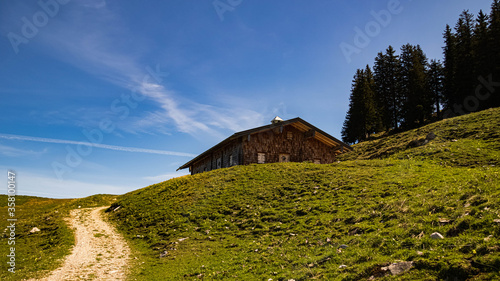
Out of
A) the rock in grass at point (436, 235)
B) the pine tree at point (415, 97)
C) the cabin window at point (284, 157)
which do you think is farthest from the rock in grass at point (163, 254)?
the pine tree at point (415, 97)

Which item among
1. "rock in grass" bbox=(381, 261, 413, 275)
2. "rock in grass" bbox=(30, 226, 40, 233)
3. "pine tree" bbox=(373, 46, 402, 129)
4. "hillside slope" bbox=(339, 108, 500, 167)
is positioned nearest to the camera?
"rock in grass" bbox=(381, 261, 413, 275)

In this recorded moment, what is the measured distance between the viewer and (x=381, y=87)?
81.9 m

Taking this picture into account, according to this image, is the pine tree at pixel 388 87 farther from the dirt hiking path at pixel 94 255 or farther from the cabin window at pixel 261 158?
the dirt hiking path at pixel 94 255

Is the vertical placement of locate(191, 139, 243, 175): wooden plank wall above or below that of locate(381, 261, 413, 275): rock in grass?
above

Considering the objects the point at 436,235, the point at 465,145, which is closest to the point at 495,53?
the point at 465,145

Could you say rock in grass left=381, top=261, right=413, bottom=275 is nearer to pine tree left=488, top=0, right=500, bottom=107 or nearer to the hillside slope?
the hillside slope

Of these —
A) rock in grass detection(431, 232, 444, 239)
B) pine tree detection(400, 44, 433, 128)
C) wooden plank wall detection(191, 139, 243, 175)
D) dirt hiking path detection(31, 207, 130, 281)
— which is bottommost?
dirt hiking path detection(31, 207, 130, 281)

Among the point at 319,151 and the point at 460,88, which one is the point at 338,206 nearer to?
the point at 319,151

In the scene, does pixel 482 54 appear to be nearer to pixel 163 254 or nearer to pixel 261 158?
pixel 261 158

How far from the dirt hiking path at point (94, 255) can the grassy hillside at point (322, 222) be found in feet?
3.45

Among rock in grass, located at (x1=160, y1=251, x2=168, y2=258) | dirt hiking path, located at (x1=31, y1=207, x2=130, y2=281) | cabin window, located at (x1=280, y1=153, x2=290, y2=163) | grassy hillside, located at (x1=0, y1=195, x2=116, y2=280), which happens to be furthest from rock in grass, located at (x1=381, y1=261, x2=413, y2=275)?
cabin window, located at (x1=280, y1=153, x2=290, y2=163)

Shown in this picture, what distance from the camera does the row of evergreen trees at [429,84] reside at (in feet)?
192

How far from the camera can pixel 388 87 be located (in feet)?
263

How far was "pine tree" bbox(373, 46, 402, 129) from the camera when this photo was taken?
77250mm
